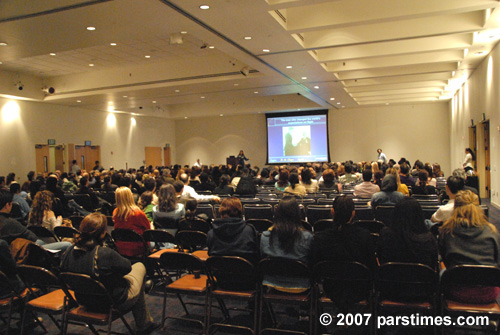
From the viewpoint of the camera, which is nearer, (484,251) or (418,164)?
(484,251)

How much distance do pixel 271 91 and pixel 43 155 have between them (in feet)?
30.1

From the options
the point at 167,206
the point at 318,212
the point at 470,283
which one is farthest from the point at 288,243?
the point at 318,212

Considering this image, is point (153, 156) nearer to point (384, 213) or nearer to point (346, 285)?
point (384, 213)

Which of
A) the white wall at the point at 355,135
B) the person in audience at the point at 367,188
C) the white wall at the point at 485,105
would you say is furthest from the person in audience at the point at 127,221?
the white wall at the point at 355,135

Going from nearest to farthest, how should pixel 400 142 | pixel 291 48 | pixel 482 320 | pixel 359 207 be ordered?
pixel 482 320 → pixel 359 207 → pixel 291 48 → pixel 400 142

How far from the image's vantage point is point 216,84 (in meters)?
12.7

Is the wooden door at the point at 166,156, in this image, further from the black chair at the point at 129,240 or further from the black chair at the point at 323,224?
the black chair at the point at 323,224

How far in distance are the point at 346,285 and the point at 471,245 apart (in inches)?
38.2

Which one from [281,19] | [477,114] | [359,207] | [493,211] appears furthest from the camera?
[477,114]

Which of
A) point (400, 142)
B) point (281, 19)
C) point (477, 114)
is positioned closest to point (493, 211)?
point (477, 114)

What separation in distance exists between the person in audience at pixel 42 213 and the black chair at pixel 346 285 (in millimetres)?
3593

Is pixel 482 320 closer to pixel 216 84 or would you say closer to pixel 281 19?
pixel 281 19

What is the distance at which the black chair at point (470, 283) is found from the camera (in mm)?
2627

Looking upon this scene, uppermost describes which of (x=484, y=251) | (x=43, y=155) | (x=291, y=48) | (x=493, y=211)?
(x=291, y=48)
